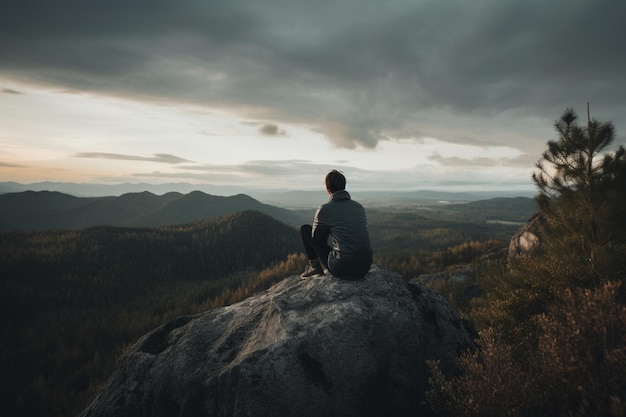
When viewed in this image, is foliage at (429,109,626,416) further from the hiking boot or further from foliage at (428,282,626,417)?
the hiking boot

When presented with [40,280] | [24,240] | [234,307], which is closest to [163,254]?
[40,280]

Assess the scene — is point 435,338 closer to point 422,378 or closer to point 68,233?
point 422,378

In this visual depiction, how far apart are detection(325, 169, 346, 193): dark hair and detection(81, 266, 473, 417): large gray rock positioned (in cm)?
264

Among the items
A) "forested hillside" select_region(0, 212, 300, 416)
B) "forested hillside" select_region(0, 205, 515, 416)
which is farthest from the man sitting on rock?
"forested hillside" select_region(0, 212, 300, 416)

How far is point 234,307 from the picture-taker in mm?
9555

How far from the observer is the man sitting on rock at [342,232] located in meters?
8.04

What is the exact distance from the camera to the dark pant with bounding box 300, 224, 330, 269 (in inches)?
352

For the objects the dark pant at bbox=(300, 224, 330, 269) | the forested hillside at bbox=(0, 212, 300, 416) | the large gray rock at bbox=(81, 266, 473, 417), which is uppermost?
the dark pant at bbox=(300, 224, 330, 269)

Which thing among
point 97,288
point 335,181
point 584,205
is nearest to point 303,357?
point 335,181

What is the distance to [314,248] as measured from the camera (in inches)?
358

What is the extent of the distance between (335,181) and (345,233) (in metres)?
1.52

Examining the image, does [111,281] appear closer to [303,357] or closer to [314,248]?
[314,248]

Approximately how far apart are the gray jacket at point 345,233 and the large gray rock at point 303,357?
0.49m

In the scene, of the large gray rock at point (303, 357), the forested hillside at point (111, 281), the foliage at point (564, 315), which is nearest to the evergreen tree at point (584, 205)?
the foliage at point (564, 315)
